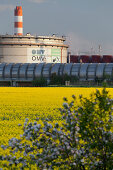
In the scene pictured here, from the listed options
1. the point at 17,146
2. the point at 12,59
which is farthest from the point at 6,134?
the point at 12,59

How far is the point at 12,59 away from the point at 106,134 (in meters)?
85.3

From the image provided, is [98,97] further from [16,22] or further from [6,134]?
[16,22]

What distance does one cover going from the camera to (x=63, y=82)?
60.0 m

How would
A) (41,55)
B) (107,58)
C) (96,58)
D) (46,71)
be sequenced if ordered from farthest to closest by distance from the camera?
1. (96,58)
2. (41,55)
3. (107,58)
4. (46,71)

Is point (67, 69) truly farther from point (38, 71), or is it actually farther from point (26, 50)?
point (26, 50)

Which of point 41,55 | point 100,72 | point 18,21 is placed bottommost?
point 100,72

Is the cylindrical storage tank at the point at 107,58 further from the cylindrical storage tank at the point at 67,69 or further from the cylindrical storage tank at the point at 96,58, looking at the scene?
the cylindrical storage tank at the point at 67,69

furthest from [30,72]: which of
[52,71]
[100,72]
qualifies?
[100,72]

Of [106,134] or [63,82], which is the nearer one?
[106,134]

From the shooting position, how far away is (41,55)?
3597 inches

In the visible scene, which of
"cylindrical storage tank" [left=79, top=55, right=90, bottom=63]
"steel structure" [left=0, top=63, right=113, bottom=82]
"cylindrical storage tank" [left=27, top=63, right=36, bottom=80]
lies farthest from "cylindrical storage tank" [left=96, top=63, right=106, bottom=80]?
"cylindrical storage tank" [left=79, top=55, right=90, bottom=63]

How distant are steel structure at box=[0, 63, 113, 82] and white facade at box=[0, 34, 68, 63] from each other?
2312 centimetres

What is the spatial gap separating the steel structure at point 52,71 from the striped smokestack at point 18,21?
2719cm

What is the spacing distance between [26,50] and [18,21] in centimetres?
730
